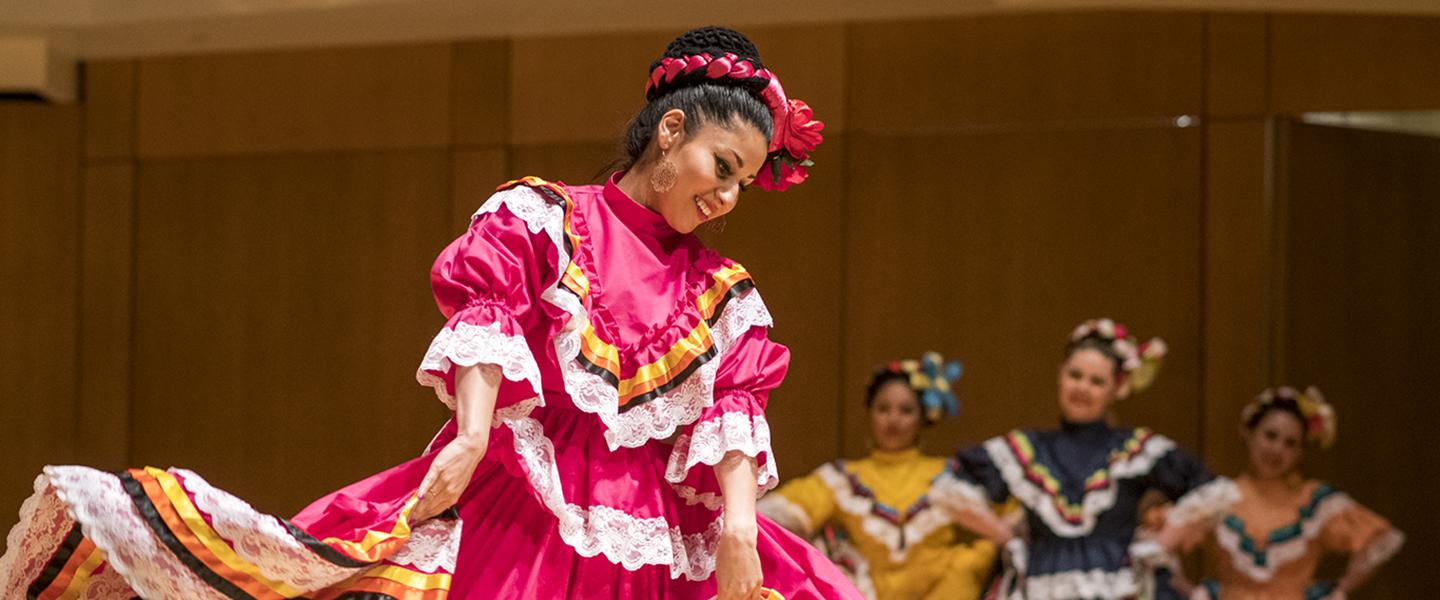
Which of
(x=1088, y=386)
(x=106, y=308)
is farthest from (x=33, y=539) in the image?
(x=106, y=308)

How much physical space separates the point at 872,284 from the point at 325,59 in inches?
96.3

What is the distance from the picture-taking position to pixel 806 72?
657cm

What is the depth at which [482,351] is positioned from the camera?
214 cm

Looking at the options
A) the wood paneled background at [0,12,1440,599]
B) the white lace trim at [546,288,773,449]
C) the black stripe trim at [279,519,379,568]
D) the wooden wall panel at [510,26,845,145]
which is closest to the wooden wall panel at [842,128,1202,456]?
the wood paneled background at [0,12,1440,599]

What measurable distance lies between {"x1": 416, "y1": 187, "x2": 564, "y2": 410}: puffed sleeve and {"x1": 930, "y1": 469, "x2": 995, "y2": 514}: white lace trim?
2.84 meters

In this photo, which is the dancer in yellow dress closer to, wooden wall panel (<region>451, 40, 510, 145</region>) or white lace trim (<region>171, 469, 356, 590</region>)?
wooden wall panel (<region>451, 40, 510, 145</region>)

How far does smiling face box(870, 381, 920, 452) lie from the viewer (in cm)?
546

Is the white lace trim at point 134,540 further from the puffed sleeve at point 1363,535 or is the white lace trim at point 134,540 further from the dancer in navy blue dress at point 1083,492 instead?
the puffed sleeve at point 1363,535

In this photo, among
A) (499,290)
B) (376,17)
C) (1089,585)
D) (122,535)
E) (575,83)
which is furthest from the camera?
(575,83)

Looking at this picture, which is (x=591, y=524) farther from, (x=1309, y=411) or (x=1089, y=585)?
(x=1309, y=411)

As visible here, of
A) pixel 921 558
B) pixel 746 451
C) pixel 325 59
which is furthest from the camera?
pixel 325 59

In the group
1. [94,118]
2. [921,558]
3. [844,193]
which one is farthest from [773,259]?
[94,118]

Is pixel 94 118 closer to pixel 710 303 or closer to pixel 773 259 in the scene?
pixel 773 259

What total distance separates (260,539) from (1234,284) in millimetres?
4617
